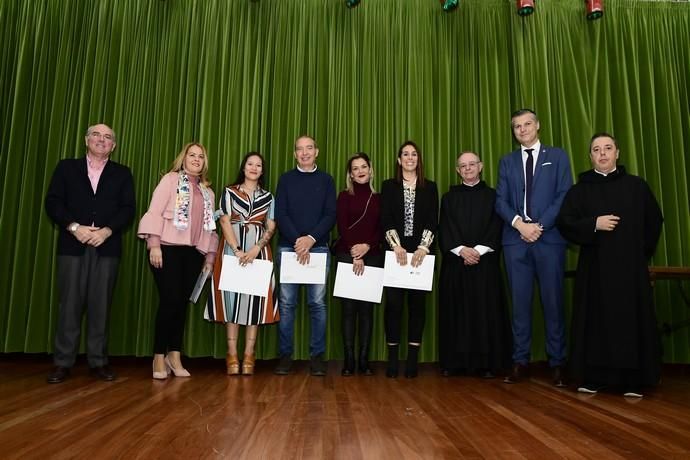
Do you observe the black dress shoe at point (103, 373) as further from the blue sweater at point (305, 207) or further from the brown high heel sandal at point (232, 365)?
the blue sweater at point (305, 207)

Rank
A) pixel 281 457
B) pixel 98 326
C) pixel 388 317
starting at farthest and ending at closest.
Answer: pixel 388 317
pixel 98 326
pixel 281 457

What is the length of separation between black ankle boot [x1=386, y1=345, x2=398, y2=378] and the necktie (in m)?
1.22

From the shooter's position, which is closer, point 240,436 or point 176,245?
point 240,436

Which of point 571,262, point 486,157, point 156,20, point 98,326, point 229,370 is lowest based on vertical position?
point 229,370

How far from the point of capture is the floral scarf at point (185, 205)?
118 inches

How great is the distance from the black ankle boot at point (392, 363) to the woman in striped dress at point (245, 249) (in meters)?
0.79

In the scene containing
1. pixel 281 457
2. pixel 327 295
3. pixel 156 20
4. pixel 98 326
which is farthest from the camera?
pixel 156 20

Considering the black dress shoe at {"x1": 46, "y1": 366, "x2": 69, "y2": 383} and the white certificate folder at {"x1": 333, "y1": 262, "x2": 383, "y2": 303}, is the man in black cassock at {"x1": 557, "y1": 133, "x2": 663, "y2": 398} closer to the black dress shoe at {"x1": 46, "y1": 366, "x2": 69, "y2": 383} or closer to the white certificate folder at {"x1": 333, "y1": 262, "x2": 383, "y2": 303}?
the white certificate folder at {"x1": 333, "y1": 262, "x2": 383, "y2": 303}

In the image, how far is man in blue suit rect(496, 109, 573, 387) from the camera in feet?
9.59

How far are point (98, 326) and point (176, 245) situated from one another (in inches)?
26.4

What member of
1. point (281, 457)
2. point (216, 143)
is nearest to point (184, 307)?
point (216, 143)

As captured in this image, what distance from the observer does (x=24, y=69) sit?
12.7ft

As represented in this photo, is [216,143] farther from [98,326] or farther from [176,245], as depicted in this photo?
[98,326]

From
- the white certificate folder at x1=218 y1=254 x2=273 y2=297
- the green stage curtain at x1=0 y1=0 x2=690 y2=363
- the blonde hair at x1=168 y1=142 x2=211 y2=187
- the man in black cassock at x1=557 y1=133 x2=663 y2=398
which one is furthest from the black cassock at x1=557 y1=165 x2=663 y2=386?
the blonde hair at x1=168 y1=142 x2=211 y2=187
